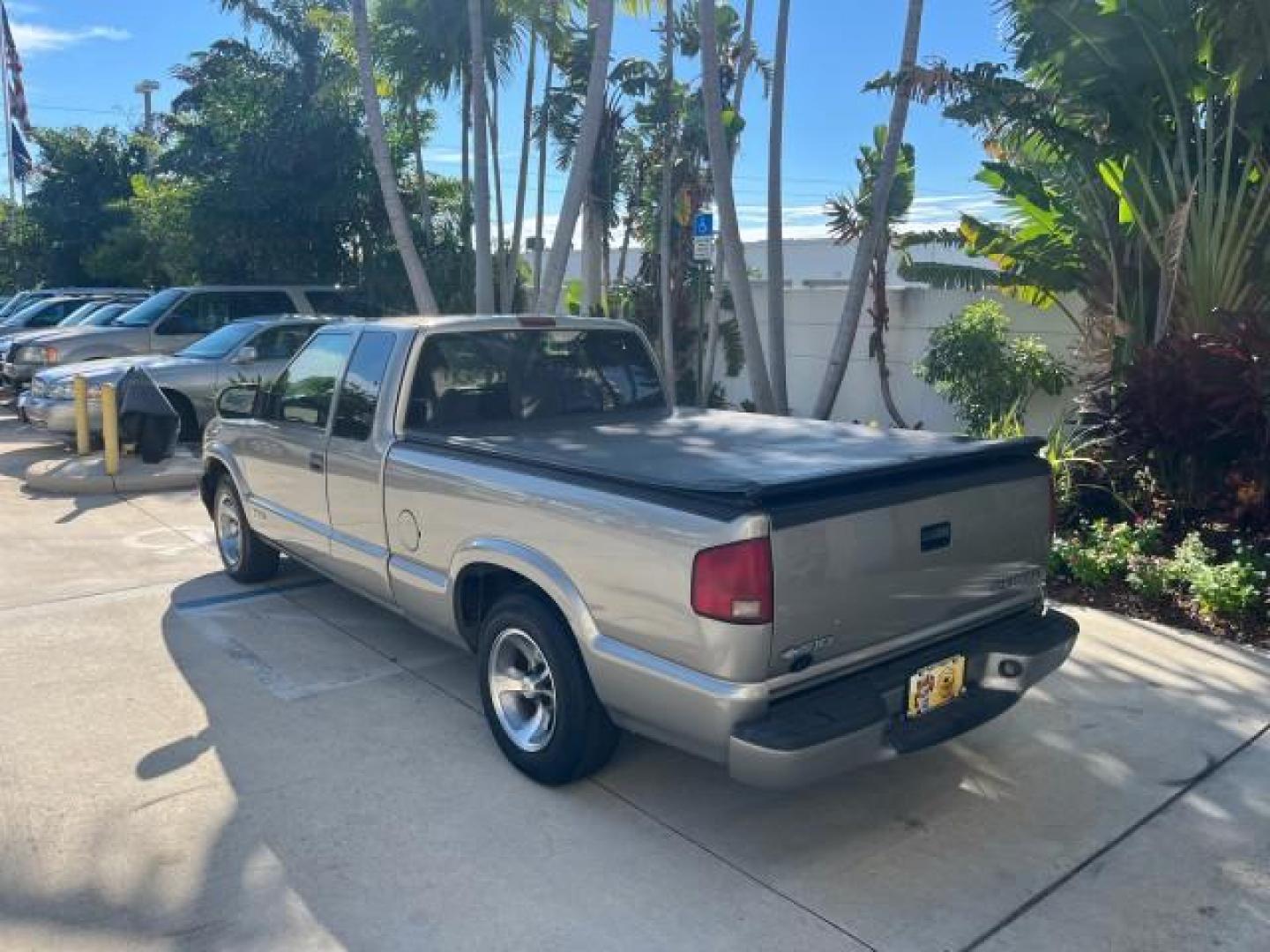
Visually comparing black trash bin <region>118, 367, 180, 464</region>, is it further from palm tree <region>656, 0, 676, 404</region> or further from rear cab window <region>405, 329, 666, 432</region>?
rear cab window <region>405, 329, 666, 432</region>

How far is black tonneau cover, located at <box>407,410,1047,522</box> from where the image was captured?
3.23 meters

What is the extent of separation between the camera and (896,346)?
12117mm

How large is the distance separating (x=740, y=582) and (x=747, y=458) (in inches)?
38.3

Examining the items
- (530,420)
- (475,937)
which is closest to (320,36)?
(530,420)

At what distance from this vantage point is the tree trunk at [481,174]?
1152cm

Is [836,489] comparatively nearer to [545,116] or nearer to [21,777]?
[21,777]

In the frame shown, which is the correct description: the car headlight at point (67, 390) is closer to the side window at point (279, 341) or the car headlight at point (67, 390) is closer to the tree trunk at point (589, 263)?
the side window at point (279, 341)

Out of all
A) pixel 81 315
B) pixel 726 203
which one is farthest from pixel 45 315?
pixel 726 203

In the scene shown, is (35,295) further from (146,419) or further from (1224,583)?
(1224,583)

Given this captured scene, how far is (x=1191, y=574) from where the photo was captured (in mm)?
5898

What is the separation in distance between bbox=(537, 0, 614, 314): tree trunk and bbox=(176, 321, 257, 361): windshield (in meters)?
3.49

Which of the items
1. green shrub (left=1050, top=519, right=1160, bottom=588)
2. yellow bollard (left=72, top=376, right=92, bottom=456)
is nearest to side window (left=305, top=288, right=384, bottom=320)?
yellow bollard (left=72, top=376, right=92, bottom=456)

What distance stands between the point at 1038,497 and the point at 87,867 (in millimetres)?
3704

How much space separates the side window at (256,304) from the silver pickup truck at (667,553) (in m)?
9.35
